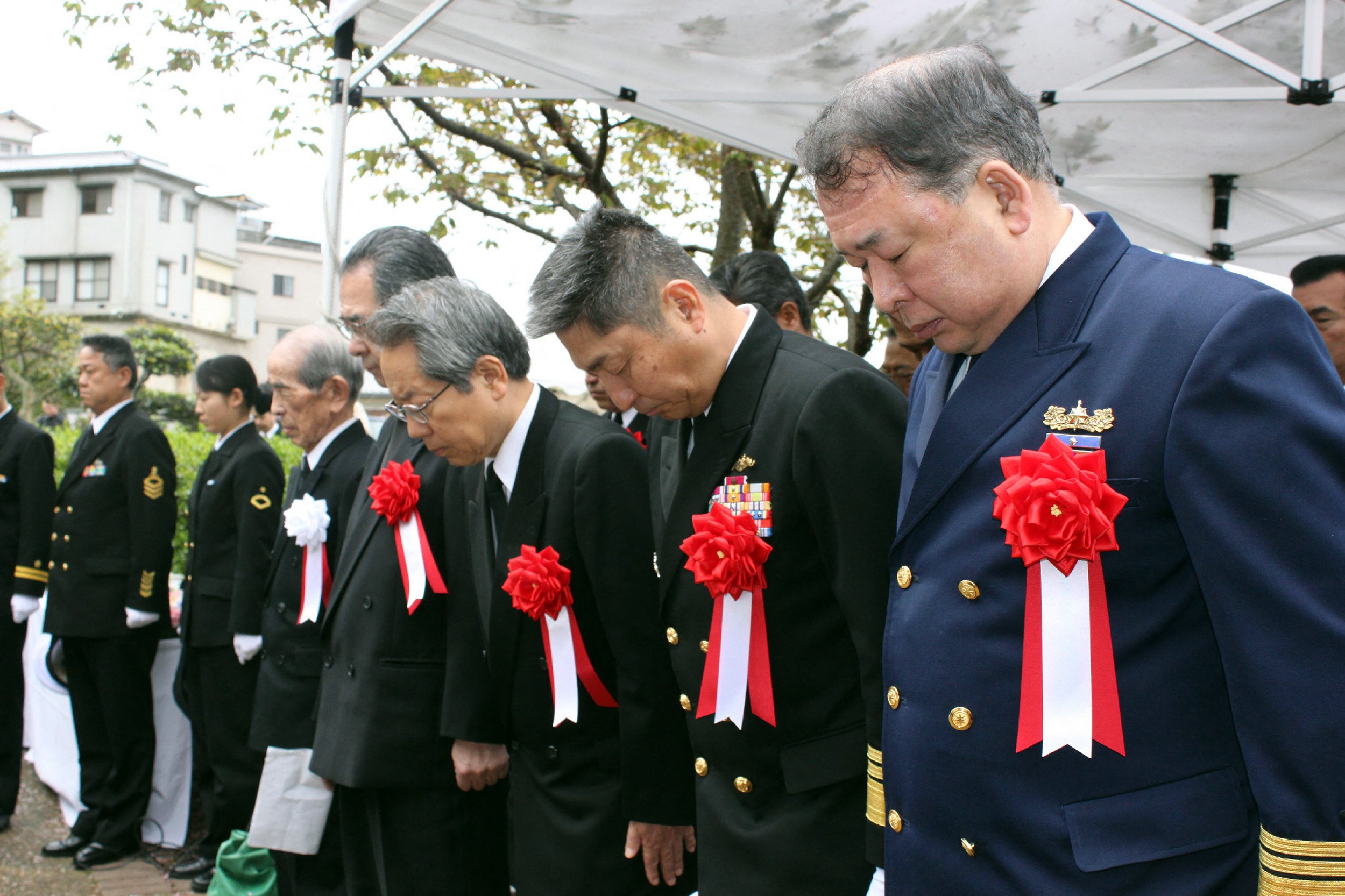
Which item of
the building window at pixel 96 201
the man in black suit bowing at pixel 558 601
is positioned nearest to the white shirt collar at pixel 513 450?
the man in black suit bowing at pixel 558 601

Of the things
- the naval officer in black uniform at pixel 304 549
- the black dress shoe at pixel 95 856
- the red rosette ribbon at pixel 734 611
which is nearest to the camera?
the red rosette ribbon at pixel 734 611

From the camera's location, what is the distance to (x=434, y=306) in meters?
2.96

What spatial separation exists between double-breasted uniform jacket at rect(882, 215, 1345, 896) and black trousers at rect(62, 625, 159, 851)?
4.83 m

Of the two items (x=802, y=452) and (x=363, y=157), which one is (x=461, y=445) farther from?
(x=363, y=157)

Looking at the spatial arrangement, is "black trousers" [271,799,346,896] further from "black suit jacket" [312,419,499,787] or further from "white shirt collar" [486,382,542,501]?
"white shirt collar" [486,382,542,501]

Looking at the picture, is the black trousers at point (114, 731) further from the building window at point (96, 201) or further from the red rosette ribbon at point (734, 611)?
the building window at point (96, 201)


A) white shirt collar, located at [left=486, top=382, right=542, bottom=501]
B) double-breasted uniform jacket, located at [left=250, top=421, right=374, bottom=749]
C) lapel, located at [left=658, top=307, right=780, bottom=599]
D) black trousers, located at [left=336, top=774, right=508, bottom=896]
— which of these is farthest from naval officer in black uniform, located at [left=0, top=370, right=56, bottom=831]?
lapel, located at [left=658, top=307, right=780, bottom=599]

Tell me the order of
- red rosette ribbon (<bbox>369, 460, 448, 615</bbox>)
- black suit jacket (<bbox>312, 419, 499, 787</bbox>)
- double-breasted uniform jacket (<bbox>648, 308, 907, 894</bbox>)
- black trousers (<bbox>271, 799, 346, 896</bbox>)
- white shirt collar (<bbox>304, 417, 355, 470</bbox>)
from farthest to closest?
1. white shirt collar (<bbox>304, 417, 355, 470</bbox>)
2. black trousers (<bbox>271, 799, 346, 896</bbox>)
3. red rosette ribbon (<bbox>369, 460, 448, 615</bbox>)
4. black suit jacket (<bbox>312, 419, 499, 787</bbox>)
5. double-breasted uniform jacket (<bbox>648, 308, 907, 894</bbox>)

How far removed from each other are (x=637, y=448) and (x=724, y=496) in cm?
59

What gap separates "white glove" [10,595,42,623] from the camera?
5.86m

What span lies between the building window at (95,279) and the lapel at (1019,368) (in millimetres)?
54344

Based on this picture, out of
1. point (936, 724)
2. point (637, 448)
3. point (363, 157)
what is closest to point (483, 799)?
point (637, 448)

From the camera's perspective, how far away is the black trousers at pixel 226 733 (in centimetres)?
490

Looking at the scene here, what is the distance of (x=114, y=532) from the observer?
5.49 metres
